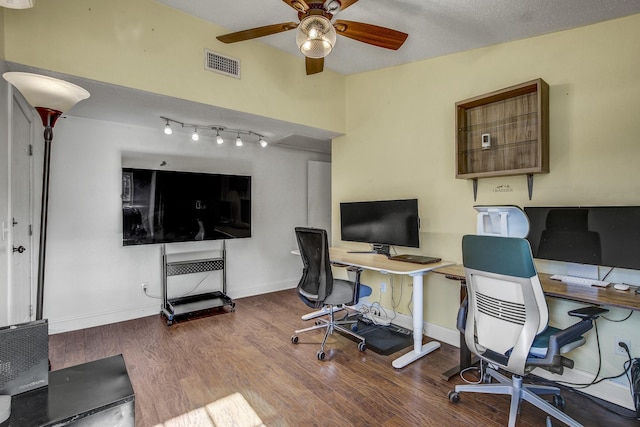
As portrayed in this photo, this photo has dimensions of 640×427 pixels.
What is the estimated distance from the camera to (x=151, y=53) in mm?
2410

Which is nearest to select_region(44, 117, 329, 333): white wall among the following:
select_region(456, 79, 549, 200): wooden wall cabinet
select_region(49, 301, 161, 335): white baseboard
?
select_region(49, 301, 161, 335): white baseboard

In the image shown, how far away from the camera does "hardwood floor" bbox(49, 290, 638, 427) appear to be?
6.31 ft

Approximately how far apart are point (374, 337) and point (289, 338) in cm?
85

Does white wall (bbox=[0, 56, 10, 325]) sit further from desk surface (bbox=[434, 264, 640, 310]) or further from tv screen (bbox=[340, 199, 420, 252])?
desk surface (bbox=[434, 264, 640, 310])

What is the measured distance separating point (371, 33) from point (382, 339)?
2.63 meters

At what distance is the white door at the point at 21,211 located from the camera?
226 centimetres

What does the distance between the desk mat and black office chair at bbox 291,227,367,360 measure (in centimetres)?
12

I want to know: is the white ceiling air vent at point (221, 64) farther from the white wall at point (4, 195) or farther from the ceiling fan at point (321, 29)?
the white wall at point (4, 195)

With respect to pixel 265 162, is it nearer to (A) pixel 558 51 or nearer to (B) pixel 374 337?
(B) pixel 374 337

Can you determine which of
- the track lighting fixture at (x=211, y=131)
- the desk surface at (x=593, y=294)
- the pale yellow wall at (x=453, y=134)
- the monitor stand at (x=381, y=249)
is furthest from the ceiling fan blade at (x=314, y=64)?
the desk surface at (x=593, y=294)

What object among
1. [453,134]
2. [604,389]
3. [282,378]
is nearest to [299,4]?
[453,134]

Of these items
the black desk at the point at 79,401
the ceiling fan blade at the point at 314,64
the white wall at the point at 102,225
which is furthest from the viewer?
the white wall at the point at 102,225

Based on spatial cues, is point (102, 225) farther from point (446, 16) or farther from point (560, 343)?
point (560, 343)

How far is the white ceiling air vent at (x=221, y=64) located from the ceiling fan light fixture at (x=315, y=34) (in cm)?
119
